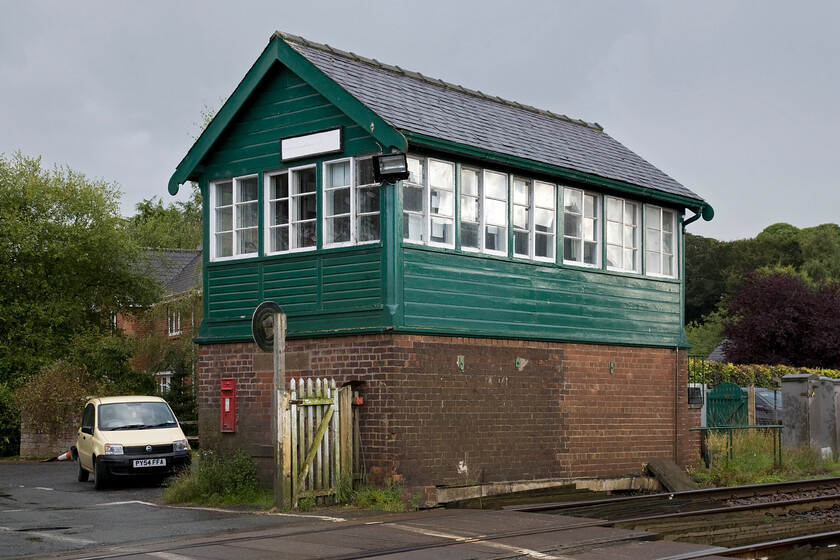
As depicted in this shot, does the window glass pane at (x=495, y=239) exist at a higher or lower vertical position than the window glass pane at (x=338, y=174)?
lower

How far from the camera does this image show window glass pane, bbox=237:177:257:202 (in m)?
17.1

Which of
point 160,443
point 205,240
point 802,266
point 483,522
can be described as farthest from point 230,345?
point 802,266

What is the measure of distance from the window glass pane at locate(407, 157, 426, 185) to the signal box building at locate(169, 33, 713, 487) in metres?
0.03

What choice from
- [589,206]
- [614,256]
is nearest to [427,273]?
[589,206]

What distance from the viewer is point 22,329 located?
3256 centimetres

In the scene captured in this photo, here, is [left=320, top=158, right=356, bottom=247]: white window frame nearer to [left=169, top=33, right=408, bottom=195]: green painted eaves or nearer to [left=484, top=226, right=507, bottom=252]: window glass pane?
[left=169, top=33, right=408, bottom=195]: green painted eaves

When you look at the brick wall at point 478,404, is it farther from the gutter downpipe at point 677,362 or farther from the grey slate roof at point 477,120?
the grey slate roof at point 477,120

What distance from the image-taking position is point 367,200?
1543cm

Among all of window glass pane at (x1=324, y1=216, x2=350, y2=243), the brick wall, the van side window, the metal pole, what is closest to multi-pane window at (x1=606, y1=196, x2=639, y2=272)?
the brick wall

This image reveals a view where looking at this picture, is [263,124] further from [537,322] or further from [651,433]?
[651,433]

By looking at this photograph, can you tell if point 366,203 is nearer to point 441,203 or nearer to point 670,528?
point 441,203

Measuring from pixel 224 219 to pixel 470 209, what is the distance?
4077mm

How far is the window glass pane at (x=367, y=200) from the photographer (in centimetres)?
1532

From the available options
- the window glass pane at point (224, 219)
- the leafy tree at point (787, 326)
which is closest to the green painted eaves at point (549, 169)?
the window glass pane at point (224, 219)
